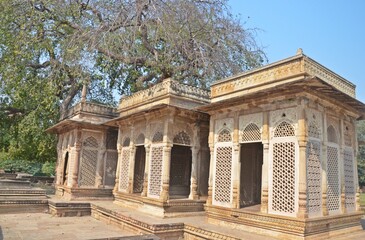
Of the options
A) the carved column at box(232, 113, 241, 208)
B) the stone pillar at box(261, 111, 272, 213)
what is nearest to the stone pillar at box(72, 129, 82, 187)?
the carved column at box(232, 113, 241, 208)

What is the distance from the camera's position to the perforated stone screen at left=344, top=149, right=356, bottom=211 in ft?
28.1

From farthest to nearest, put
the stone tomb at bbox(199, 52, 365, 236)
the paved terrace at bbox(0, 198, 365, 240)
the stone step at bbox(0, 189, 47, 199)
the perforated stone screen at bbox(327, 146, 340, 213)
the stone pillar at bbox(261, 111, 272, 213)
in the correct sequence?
1. the stone step at bbox(0, 189, 47, 199)
2. the paved terrace at bbox(0, 198, 365, 240)
3. the perforated stone screen at bbox(327, 146, 340, 213)
4. the stone pillar at bbox(261, 111, 272, 213)
5. the stone tomb at bbox(199, 52, 365, 236)

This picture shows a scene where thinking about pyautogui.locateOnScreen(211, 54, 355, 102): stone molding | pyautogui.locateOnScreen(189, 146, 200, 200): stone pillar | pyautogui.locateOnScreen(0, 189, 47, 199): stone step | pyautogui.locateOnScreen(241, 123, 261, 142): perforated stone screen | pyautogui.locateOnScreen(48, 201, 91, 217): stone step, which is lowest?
pyautogui.locateOnScreen(48, 201, 91, 217): stone step

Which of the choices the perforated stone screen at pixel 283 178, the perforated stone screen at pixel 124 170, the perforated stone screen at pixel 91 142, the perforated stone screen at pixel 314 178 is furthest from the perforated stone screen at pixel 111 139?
the perforated stone screen at pixel 314 178

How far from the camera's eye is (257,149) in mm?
10789

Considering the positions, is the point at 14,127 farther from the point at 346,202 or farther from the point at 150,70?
the point at 346,202

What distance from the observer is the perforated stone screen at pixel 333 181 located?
779 cm

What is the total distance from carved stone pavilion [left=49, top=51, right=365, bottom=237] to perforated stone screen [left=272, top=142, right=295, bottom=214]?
0.02 m

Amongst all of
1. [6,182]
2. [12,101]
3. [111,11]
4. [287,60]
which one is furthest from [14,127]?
[287,60]

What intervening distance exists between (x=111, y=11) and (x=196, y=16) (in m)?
4.32

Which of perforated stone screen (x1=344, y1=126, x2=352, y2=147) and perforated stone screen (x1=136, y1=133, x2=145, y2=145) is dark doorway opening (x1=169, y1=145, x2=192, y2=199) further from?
perforated stone screen (x1=344, y1=126, x2=352, y2=147)

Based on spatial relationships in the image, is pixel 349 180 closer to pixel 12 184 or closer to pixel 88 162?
pixel 88 162

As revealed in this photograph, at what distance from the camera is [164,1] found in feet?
49.4

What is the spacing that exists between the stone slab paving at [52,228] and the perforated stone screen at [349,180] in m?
6.11
